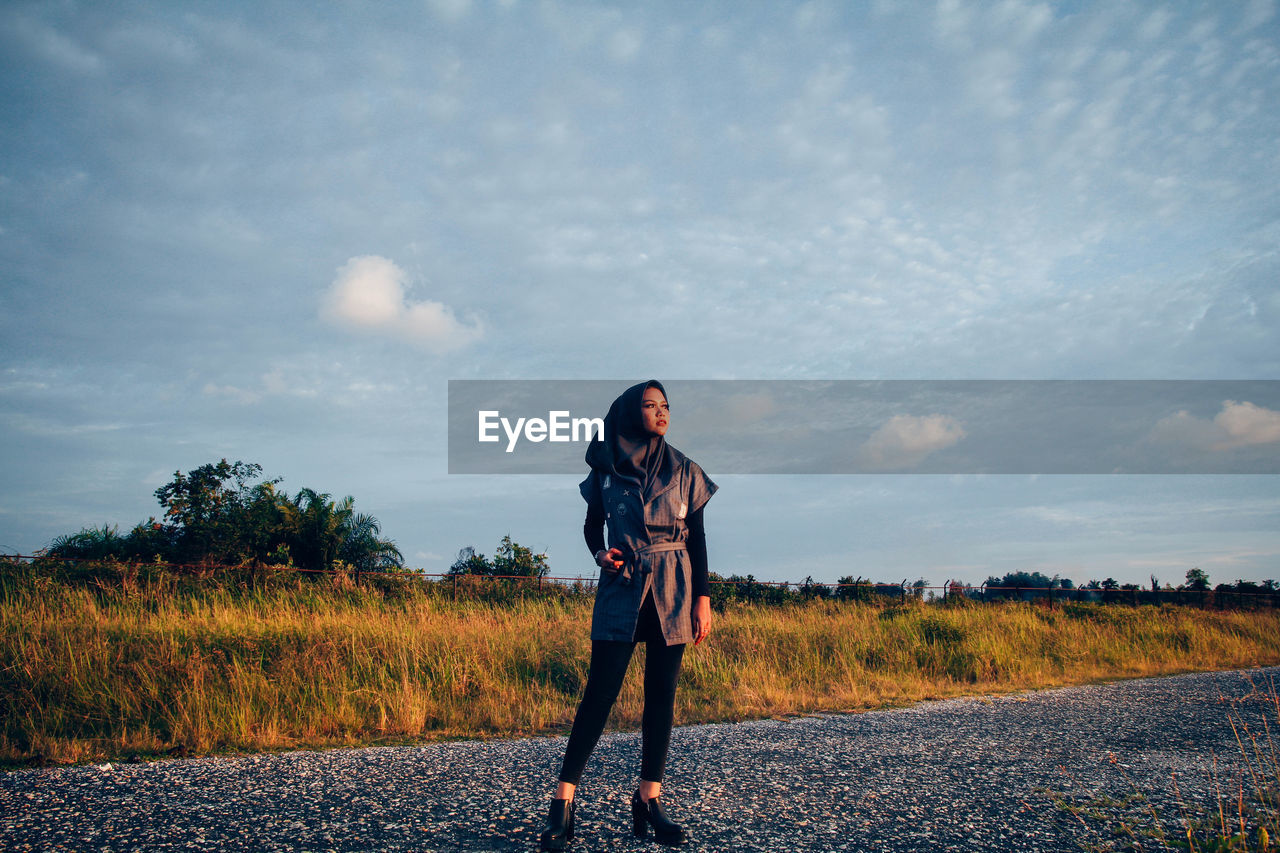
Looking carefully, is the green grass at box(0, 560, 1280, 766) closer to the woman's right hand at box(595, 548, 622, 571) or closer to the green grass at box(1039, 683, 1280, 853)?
the green grass at box(1039, 683, 1280, 853)

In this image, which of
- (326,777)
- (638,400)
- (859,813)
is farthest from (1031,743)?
(326,777)

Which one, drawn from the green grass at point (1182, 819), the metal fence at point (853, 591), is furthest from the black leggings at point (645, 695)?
the metal fence at point (853, 591)

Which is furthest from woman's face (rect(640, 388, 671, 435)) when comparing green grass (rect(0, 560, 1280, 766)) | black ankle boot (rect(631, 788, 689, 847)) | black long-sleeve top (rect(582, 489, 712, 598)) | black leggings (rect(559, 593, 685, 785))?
green grass (rect(0, 560, 1280, 766))

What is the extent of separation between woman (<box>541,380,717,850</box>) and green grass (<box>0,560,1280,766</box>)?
3.00 metres

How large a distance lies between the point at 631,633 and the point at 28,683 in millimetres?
6102

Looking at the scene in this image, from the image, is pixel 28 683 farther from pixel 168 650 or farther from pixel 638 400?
pixel 638 400

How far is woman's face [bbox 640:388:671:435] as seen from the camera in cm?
330

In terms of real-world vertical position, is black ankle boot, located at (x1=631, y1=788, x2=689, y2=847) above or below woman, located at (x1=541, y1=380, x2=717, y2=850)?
below

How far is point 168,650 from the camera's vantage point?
6.68m

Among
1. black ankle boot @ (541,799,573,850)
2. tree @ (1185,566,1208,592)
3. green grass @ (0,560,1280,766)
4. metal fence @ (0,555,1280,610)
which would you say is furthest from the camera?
tree @ (1185,566,1208,592)

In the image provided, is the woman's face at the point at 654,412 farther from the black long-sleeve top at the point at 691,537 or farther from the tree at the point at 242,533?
the tree at the point at 242,533

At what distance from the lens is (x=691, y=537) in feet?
11.1

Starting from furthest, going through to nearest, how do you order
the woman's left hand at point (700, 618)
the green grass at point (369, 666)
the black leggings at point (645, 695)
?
1. the green grass at point (369, 666)
2. the woman's left hand at point (700, 618)
3. the black leggings at point (645, 695)

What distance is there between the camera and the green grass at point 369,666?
5.63m
